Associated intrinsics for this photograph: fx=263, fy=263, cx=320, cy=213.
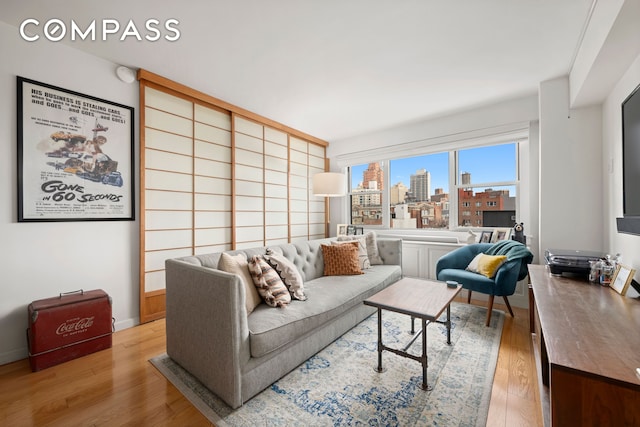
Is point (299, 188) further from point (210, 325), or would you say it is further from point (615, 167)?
point (615, 167)

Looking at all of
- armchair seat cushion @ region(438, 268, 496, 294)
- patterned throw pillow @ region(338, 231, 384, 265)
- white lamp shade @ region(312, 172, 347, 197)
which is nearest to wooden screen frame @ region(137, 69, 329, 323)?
white lamp shade @ region(312, 172, 347, 197)

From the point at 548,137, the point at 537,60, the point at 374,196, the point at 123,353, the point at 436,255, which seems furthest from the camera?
the point at 374,196

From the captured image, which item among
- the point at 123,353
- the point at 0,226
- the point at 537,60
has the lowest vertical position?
the point at 123,353

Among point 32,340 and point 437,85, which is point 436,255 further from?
point 32,340

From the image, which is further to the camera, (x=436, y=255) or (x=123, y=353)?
(x=436, y=255)

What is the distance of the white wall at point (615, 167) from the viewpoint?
1.71 m

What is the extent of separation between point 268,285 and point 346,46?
77.8 inches

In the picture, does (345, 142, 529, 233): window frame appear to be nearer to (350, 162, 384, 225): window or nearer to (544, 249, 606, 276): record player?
(350, 162, 384, 225): window

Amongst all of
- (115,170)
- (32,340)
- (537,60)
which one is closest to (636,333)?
(537,60)

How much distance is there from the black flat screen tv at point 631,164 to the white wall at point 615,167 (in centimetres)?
30

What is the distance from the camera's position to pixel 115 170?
243 centimetres

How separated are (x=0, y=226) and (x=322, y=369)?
99.3 inches

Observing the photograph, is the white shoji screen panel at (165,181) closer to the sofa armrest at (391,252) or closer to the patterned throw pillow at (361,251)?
the patterned throw pillow at (361,251)

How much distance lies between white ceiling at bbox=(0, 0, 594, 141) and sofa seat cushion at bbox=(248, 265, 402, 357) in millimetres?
2018
